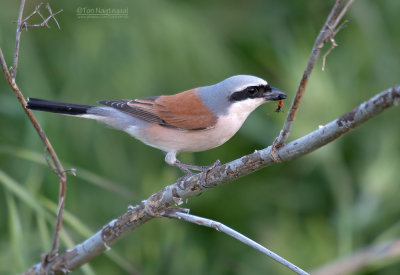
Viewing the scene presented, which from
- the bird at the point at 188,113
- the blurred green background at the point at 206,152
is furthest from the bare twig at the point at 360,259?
the bird at the point at 188,113

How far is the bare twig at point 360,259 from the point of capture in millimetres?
3326

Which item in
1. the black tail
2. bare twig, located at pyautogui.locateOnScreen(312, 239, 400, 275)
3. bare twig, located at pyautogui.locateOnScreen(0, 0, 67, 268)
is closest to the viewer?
bare twig, located at pyautogui.locateOnScreen(0, 0, 67, 268)

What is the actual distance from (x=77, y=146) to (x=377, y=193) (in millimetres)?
2314

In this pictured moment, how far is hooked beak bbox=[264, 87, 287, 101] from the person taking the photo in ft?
9.57

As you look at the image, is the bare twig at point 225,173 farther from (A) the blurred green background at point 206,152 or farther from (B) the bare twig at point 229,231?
(A) the blurred green background at point 206,152

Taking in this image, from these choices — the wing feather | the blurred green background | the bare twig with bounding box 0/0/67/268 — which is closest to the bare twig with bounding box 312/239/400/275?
the blurred green background

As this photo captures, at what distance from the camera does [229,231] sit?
73.2 inches

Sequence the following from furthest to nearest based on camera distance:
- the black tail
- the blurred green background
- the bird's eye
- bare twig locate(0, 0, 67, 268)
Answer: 1. the blurred green background
2. the bird's eye
3. the black tail
4. bare twig locate(0, 0, 67, 268)

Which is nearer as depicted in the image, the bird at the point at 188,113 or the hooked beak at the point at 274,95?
the hooked beak at the point at 274,95

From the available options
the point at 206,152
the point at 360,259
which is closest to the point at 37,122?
the point at 360,259

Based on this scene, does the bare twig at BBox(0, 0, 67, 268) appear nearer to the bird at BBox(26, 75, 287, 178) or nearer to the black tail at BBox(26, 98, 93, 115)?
the black tail at BBox(26, 98, 93, 115)

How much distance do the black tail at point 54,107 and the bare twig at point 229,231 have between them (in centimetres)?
104

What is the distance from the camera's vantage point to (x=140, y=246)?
11.9 feet

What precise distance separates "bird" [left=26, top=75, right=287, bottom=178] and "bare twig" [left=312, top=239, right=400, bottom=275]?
1.09 metres
